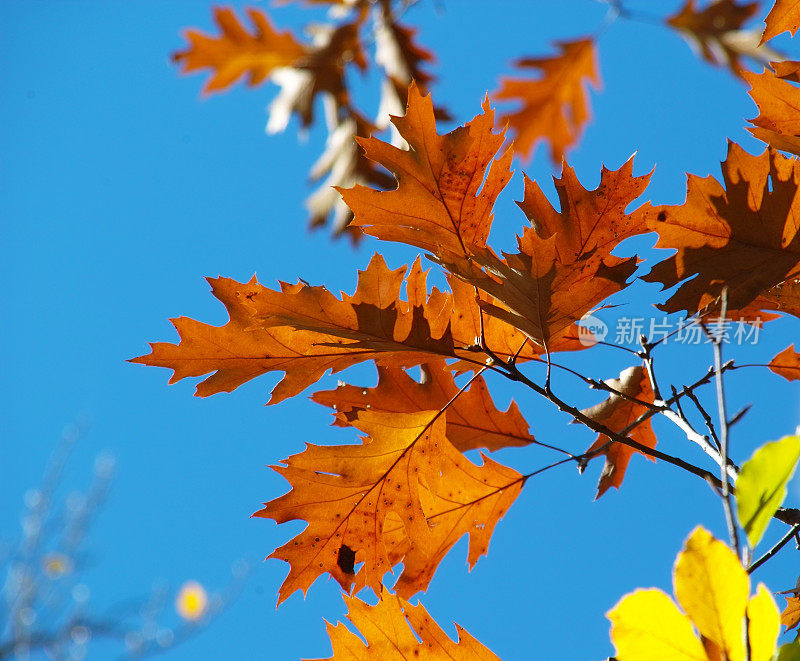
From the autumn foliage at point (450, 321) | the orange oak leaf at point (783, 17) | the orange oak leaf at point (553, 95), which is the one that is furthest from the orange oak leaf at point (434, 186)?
the orange oak leaf at point (553, 95)

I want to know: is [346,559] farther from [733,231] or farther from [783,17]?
[783,17]

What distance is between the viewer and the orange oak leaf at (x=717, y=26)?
2754 millimetres

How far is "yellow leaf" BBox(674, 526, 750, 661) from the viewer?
0.34m

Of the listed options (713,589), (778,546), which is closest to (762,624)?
(713,589)

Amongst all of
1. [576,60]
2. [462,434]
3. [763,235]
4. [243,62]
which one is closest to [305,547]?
[462,434]

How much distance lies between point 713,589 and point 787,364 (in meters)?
0.65

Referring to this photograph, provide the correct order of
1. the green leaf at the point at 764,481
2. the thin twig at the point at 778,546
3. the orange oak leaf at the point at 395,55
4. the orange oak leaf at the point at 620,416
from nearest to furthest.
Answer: the green leaf at the point at 764,481 < the thin twig at the point at 778,546 < the orange oak leaf at the point at 620,416 < the orange oak leaf at the point at 395,55

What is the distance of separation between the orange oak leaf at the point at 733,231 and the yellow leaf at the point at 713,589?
39 cm

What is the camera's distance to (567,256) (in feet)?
2.29

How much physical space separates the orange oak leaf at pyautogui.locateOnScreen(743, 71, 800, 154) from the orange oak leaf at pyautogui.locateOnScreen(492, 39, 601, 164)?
7.69ft

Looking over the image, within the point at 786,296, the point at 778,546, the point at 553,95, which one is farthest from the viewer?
the point at 553,95

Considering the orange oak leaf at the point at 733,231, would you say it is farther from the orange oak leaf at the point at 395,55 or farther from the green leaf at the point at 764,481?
the orange oak leaf at the point at 395,55

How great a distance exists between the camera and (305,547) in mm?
755

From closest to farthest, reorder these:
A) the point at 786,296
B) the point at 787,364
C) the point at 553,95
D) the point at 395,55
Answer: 1. the point at 786,296
2. the point at 787,364
3. the point at 395,55
4. the point at 553,95
